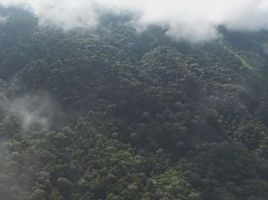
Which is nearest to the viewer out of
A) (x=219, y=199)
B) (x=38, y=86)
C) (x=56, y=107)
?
(x=219, y=199)

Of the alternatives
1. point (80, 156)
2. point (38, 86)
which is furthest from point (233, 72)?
point (80, 156)

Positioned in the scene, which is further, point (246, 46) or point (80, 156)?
point (246, 46)

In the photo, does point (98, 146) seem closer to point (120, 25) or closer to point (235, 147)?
point (235, 147)

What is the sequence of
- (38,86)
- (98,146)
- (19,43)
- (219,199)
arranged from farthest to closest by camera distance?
(19,43)
(38,86)
(98,146)
(219,199)

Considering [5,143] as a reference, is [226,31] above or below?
above

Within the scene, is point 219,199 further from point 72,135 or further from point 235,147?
point 72,135

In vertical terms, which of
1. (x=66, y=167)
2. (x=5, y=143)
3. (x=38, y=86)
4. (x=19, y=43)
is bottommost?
(x=66, y=167)

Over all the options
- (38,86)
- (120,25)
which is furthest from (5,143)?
Result: (120,25)
